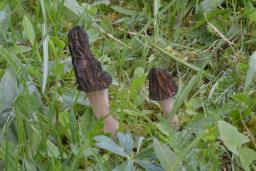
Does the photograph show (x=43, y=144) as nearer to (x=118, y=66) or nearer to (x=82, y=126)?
(x=82, y=126)

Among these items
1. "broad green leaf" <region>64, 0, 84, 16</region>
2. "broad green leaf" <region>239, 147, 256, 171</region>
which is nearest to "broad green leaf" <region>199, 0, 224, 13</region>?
"broad green leaf" <region>64, 0, 84, 16</region>

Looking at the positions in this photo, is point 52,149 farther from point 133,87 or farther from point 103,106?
point 133,87

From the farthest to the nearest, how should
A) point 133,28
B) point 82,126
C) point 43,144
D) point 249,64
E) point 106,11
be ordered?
1. point 106,11
2. point 133,28
3. point 249,64
4. point 82,126
5. point 43,144

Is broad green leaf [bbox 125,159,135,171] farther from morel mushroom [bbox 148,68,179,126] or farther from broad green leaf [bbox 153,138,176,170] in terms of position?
morel mushroom [bbox 148,68,179,126]

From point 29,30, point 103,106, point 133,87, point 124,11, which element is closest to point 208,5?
point 124,11

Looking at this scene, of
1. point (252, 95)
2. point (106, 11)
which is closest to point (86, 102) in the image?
point (252, 95)

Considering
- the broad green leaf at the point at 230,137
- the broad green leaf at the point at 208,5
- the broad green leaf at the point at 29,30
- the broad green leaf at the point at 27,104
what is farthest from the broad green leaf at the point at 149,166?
the broad green leaf at the point at 208,5

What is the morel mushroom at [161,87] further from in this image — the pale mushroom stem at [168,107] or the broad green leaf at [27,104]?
the broad green leaf at [27,104]
